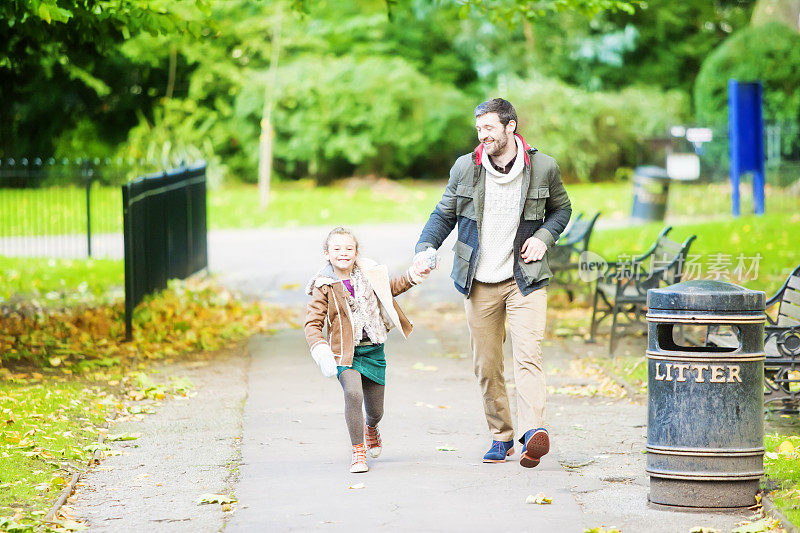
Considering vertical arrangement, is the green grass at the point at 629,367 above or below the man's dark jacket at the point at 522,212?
below

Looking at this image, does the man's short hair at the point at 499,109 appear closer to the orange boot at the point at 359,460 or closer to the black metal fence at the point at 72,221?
the orange boot at the point at 359,460

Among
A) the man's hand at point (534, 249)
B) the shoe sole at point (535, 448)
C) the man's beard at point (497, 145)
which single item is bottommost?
the shoe sole at point (535, 448)

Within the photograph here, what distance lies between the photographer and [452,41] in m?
37.7

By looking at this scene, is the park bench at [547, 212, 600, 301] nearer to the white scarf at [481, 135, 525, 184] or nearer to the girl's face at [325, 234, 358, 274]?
the white scarf at [481, 135, 525, 184]

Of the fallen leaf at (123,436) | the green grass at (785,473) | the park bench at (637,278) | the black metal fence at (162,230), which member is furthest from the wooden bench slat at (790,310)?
the black metal fence at (162,230)

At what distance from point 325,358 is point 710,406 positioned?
74.1 inches

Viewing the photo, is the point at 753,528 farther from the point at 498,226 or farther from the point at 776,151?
the point at 776,151

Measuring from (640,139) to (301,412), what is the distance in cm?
2307

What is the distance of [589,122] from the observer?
2992 cm

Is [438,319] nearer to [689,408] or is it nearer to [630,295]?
[630,295]

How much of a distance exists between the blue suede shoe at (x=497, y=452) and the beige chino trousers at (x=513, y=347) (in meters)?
0.03

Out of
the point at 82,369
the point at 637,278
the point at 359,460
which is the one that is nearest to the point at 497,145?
the point at 359,460

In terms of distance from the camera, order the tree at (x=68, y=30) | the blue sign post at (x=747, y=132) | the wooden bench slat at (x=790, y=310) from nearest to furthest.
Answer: the wooden bench slat at (x=790, y=310) < the tree at (x=68, y=30) < the blue sign post at (x=747, y=132)

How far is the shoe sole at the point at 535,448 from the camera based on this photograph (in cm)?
564
